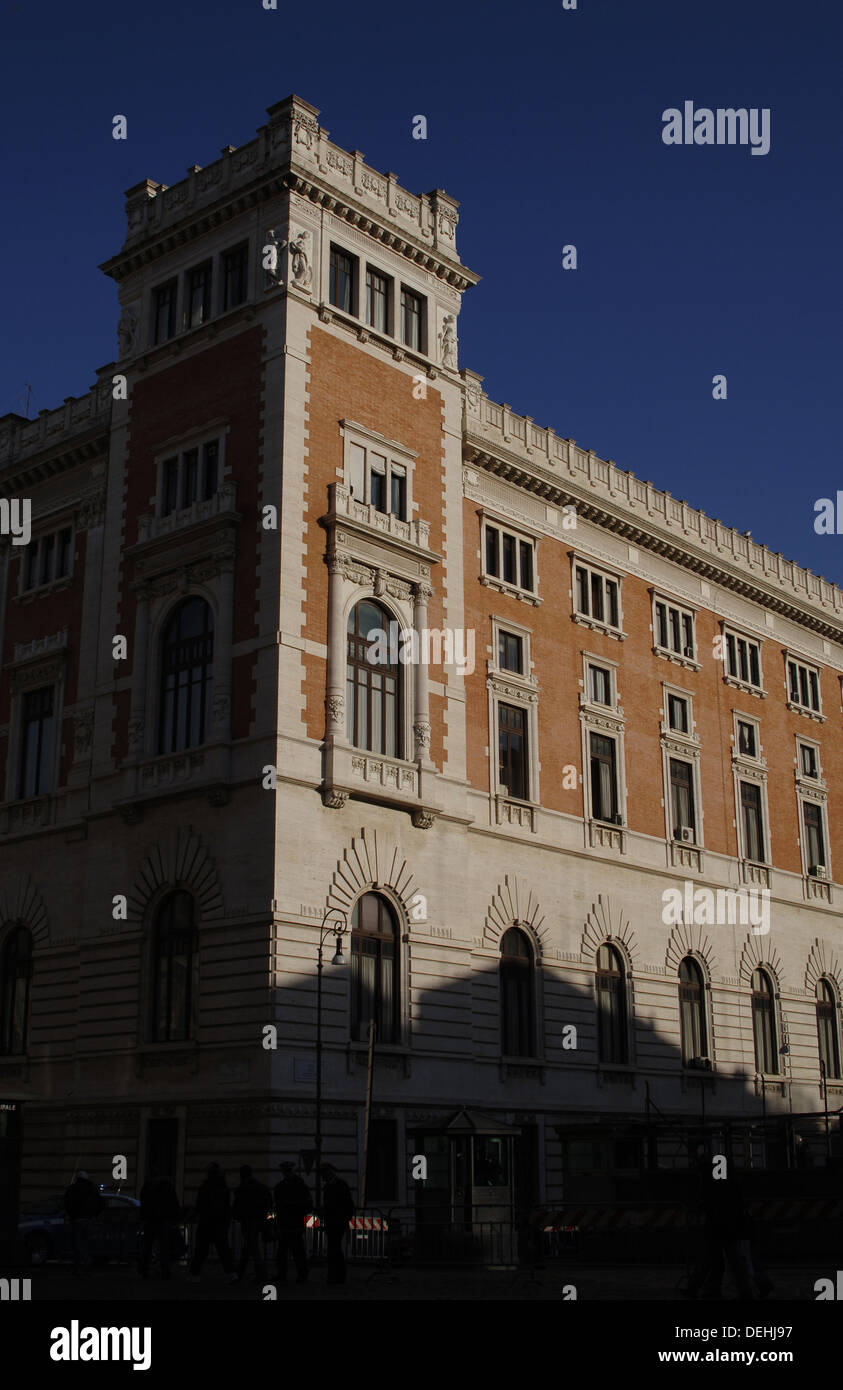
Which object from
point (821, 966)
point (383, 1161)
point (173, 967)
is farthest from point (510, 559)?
point (821, 966)

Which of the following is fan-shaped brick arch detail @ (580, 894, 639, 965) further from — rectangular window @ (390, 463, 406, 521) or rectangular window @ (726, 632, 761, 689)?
rectangular window @ (390, 463, 406, 521)

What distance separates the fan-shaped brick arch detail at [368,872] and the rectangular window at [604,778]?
34.4 ft

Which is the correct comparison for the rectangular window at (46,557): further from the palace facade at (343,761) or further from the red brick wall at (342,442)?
the red brick wall at (342,442)

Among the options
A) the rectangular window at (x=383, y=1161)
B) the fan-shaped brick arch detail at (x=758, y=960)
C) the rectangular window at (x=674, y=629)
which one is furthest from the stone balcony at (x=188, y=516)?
the fan-shaped brick arch detail at (x=758, y=960)

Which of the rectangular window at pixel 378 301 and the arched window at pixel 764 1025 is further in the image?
the arched window at pixel 764 1025

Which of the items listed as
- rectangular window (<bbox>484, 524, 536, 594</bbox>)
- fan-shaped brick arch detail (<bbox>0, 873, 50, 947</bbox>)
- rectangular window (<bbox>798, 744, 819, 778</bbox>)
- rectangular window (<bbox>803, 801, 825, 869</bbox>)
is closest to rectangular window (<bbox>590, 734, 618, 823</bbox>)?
rectangular window (<bbox>484, 524, 536, 594</bbox>)

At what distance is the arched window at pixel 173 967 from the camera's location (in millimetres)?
38219

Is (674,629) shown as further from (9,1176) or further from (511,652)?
(9,1176)

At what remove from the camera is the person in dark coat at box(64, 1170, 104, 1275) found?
28.6m

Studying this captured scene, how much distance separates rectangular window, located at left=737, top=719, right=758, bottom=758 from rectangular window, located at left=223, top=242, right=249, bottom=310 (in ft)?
82.3

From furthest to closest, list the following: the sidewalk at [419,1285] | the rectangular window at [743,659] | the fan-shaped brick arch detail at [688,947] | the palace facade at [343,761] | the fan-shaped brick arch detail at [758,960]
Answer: the rectangular window at [743,659], the fan-shaped brick arch detail at [758,960], the fan-shaped brick arch detail at [688,947], the palace facade at [343,761], the sidewalk at [419,1285]

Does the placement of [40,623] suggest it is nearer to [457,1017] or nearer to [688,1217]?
[457,1017]
